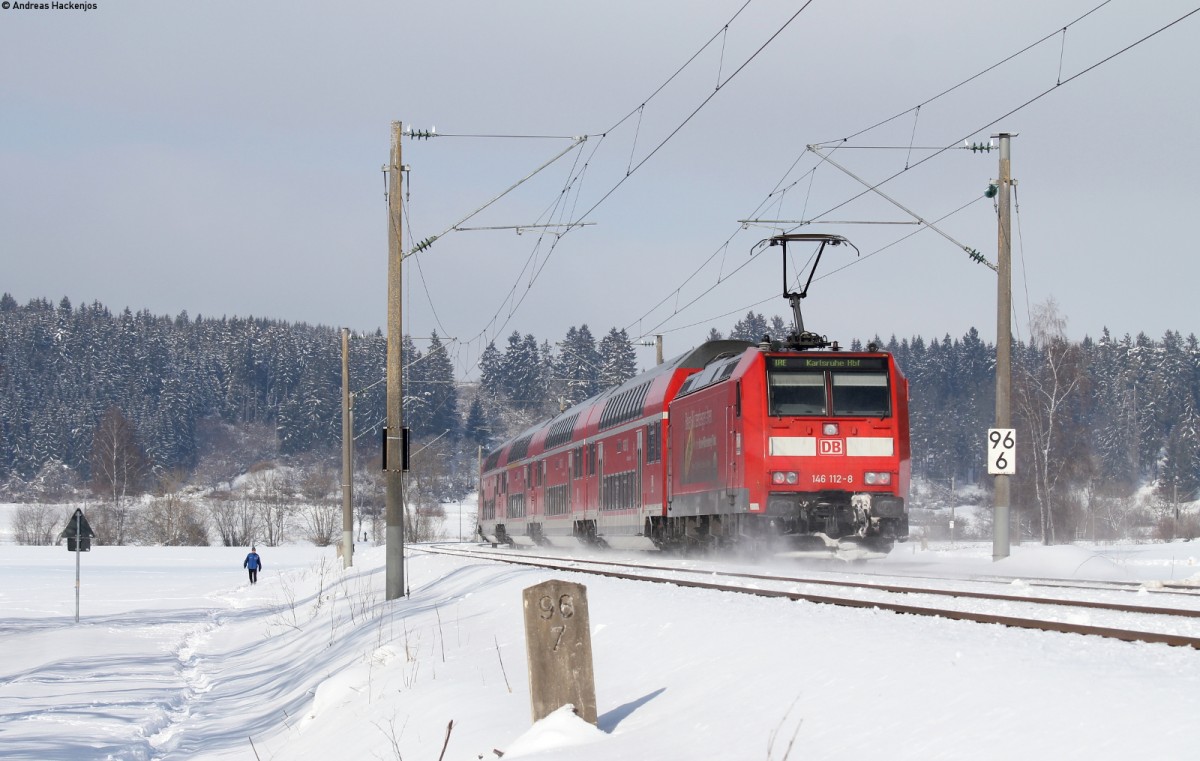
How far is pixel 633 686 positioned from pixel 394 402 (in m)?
11.4

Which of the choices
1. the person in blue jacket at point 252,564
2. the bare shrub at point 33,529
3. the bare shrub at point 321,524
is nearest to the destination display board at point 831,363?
the person in blue jacket at point 252,564

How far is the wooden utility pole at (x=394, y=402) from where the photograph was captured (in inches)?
795

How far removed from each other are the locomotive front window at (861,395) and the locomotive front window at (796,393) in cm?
26

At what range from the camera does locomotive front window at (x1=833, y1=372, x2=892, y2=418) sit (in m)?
20.7

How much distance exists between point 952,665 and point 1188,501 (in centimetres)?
10850

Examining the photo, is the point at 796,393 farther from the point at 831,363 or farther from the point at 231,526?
the point at 231,526

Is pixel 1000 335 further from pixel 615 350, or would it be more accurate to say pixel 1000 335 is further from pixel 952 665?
pixel 615 350

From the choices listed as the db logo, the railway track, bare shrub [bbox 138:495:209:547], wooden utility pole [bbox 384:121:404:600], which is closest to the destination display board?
the db logo

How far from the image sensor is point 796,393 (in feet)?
67.8

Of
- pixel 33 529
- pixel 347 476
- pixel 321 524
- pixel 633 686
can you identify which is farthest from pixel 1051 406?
pixel 33 529

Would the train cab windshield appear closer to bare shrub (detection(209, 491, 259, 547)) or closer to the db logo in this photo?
the db logo

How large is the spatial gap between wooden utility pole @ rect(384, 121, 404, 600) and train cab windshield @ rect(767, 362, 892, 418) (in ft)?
18.8

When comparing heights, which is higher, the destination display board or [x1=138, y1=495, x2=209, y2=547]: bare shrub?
the destination display board

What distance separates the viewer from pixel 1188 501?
10612cm
